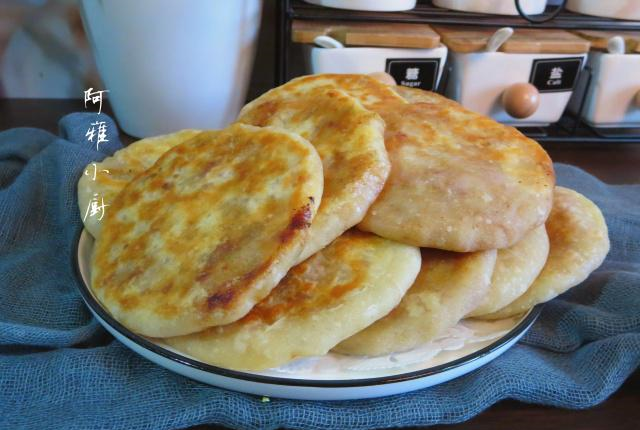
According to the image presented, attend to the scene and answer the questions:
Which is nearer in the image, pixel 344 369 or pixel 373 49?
pixel 344 369

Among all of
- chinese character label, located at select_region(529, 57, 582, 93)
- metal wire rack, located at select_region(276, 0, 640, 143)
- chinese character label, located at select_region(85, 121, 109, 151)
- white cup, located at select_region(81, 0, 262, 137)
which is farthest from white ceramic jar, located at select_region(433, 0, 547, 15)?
chinese character label, located at select_region(85, 121, 109, 151)

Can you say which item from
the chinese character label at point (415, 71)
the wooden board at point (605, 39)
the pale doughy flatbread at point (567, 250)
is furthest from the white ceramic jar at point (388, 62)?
the pale doughy flatbread at point (567, 250)

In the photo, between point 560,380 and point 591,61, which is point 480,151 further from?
point 591,61

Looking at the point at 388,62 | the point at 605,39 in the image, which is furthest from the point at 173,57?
the point at 605,39

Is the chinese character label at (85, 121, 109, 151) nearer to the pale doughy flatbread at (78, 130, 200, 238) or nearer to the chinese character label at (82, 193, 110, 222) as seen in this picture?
the pale doughy flatbread at (78, 130, 200, 238)

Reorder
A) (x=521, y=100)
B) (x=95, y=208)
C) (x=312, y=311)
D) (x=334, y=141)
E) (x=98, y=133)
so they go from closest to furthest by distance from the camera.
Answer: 1. (x=312, y=311)
2. (x=334, y=141)
3. (x=95, y=208)
4. (x=98, y=133)
5. (x=521, y=100)

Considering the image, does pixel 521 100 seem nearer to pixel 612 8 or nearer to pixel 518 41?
pixel 518 41

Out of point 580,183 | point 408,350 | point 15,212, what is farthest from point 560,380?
point 15,212
